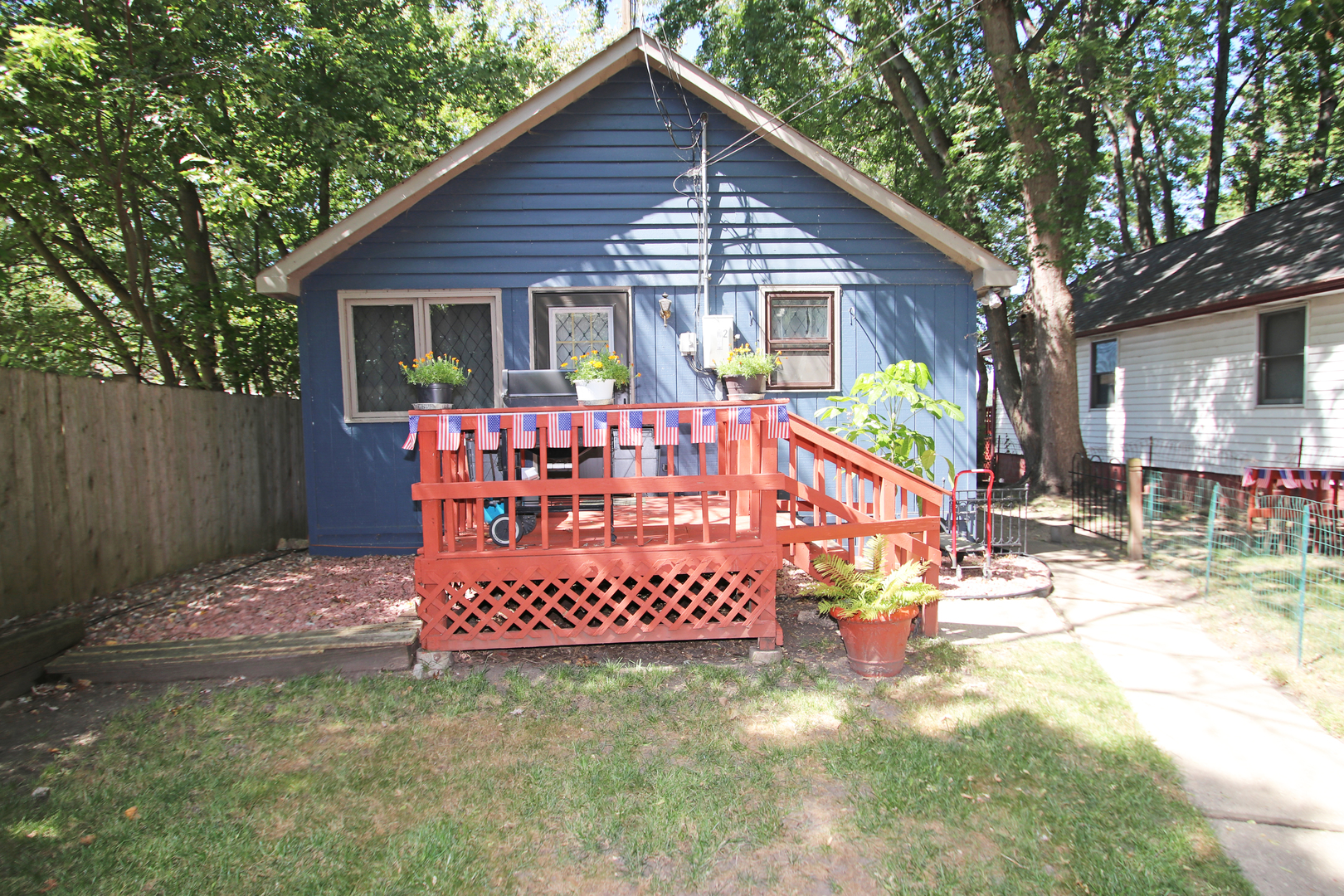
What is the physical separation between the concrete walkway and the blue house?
2.56m

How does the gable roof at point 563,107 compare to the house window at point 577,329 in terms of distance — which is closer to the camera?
the gable roof at point 563,107

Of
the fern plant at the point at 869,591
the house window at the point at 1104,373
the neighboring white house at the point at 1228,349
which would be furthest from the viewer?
the house window at the point at 1104,373

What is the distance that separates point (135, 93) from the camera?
7441mm

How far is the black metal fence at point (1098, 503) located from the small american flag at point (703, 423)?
663cm

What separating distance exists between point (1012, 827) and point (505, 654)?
327 centimetres

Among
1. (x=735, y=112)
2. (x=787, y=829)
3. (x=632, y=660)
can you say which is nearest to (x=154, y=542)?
(x=632, y=660)

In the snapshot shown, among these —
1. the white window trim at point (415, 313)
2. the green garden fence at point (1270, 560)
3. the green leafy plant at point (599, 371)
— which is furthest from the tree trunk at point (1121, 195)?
the green leafy plant at point (599, 371)

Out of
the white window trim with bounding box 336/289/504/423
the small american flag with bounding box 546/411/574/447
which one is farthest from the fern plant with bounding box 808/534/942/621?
the white window trim with bounding box 336/289/504/423

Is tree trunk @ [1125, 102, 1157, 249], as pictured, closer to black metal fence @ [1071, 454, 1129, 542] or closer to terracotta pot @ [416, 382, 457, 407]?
black metal fence @ [1071, 454, 1129, 542]

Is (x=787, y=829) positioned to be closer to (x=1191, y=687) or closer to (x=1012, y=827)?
(x=1012, y=827)

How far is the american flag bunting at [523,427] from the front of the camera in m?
4.60

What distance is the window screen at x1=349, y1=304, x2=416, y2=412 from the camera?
778cm

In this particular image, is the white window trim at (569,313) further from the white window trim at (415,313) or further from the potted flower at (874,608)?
the potted flower at (874,608)

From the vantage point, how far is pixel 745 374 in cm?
636
